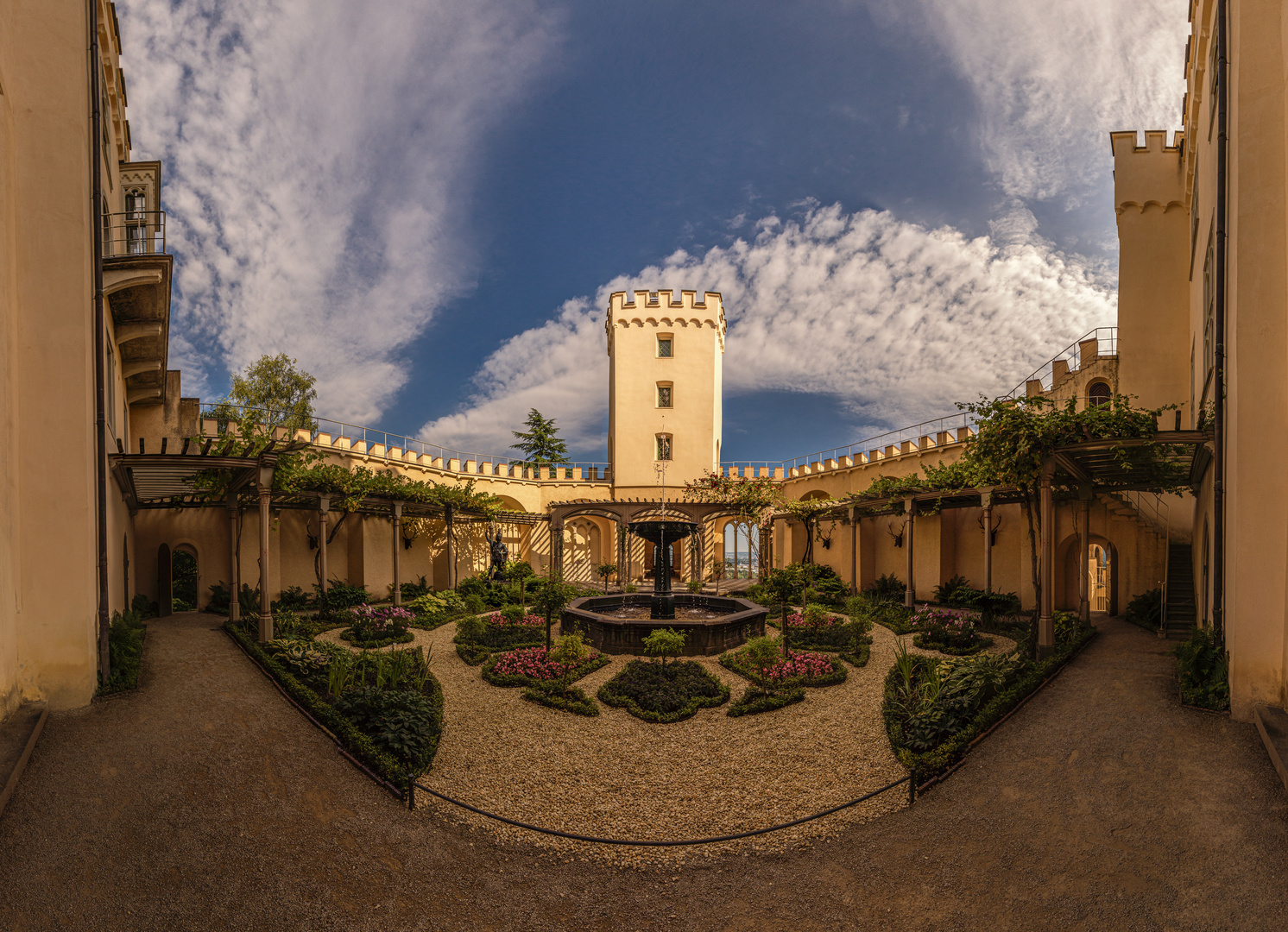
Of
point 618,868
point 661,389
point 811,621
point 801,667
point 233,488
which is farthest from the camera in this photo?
point 661,389

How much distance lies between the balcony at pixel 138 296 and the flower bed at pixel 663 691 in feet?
28.7

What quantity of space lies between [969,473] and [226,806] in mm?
12092

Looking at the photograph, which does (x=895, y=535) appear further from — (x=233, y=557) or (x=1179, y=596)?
(x=233, y=557)

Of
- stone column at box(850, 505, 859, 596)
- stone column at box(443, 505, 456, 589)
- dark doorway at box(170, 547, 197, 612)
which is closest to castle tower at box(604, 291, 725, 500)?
stone column at box(443, 505, 456, 589)

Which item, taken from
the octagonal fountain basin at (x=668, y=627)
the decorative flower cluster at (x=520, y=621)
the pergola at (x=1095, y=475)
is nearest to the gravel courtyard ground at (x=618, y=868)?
the pergola at (x=1095, y=475)

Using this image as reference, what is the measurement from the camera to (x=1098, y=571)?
22094 mm

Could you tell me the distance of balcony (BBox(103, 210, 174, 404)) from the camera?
8.86 metres

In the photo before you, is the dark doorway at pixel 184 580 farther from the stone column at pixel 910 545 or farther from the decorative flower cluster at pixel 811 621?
the stone column at pixel 910 545

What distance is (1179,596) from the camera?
12.6 m

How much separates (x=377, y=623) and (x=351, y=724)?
6.98 m

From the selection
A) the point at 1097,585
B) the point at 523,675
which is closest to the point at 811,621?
the point at 523,675

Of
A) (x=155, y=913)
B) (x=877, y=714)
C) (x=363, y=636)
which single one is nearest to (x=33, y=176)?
(x=155, y=913)

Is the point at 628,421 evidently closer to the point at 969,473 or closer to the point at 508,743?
the point at 969,473

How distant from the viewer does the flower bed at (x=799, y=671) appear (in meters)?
9.88
